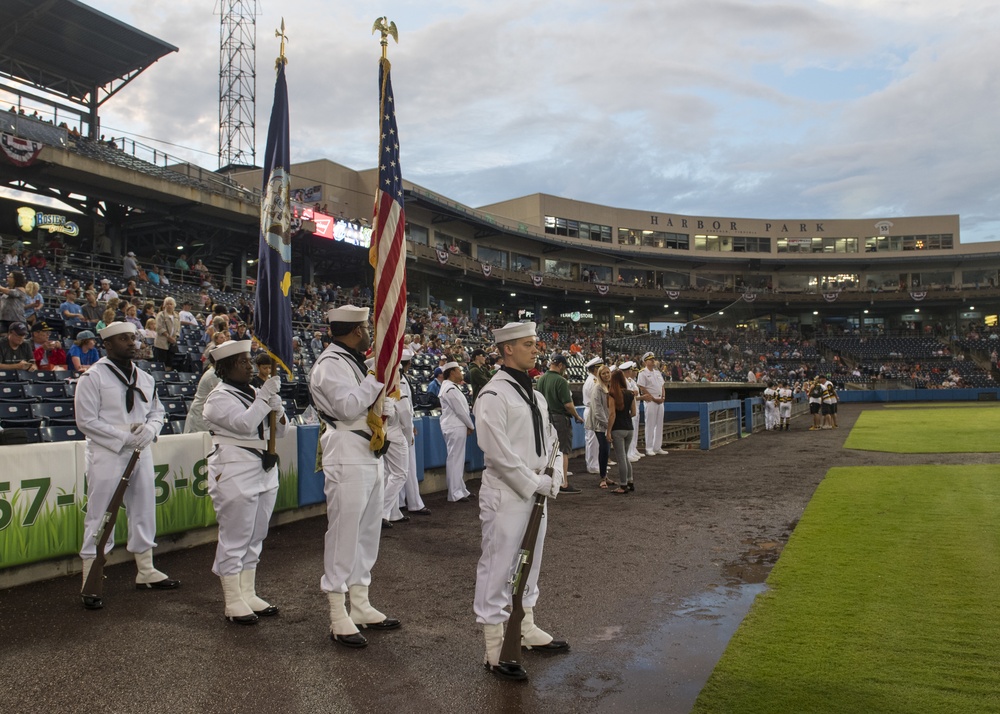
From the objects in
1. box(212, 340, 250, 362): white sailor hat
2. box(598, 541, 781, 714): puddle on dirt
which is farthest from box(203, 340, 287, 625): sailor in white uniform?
box(598, 541, 781, 714): puddle on dirt

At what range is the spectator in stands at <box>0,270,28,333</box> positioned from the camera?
1084 centimetres

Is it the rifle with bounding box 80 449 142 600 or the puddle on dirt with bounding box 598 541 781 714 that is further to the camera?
the rifle with bounding box 80 449 142 600

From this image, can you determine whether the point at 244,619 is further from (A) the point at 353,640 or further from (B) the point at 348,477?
(B) the point at 348,477

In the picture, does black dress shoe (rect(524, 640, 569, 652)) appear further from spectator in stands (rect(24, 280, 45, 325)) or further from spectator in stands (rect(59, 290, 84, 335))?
spectator in stands (rect(59, 290, 84, 335))

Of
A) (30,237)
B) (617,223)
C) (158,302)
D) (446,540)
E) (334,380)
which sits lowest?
(446,540)

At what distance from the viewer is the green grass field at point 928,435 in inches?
590

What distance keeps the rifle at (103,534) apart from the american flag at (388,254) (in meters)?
2.37

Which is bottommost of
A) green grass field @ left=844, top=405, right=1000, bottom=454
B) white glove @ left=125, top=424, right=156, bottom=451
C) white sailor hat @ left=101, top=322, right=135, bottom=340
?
green grass field @ left=844, top=405, right=1000, bottom=454

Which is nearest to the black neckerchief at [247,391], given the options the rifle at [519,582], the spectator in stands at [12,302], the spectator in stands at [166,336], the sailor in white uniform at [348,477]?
the sailor in white uniform at [348,477]

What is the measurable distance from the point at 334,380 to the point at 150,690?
208 cm

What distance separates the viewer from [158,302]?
786 inches

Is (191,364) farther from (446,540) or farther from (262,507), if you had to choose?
(262,507)

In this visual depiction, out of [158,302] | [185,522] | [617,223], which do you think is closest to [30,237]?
[158,302]

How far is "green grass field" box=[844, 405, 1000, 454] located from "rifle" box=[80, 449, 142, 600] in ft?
48.4
